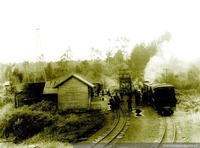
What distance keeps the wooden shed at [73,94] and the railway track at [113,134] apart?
3805 millimetres

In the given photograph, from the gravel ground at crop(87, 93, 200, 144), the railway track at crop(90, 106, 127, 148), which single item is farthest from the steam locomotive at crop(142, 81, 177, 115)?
the railway track at crop(90, 106, 127, 148)

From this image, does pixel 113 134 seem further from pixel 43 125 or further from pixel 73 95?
pixel 73 95

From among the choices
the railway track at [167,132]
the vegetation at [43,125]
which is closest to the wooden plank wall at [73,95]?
Answer: the vegetation at [43,125]

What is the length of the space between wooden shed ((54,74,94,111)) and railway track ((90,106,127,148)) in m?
3.81

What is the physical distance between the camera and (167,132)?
672 inches

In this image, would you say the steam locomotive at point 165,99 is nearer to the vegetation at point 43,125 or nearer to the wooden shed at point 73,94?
the vegetation at point 43,125

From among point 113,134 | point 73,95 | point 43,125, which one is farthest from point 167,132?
point 73,95

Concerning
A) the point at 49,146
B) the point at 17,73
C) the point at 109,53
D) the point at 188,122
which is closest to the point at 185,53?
the point at 188,122

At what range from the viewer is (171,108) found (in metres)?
22.7

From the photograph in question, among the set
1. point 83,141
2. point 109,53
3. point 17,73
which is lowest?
point 83,141

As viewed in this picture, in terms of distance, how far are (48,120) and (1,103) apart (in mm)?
15983

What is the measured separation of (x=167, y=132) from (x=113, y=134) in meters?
3.90

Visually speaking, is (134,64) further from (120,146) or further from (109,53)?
(120,146)

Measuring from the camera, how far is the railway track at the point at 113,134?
15.2 meters
